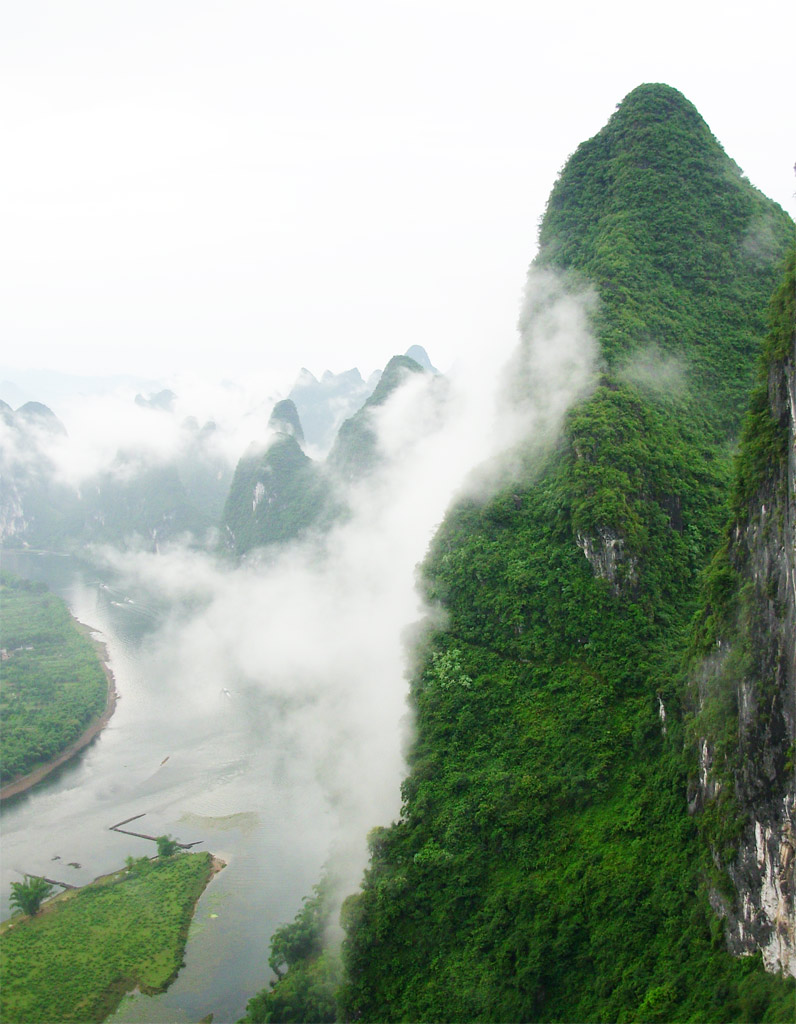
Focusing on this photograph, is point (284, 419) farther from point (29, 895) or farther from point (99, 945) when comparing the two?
point (99, 945)

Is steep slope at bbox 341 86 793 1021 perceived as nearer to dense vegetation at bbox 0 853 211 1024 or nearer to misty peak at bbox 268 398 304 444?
dense vegetation at bbox 0 853 211 1024

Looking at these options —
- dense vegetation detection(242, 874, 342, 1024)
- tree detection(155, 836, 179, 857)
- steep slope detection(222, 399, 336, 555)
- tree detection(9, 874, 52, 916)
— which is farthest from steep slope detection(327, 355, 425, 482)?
dense vegetation detection(242, 874, 342, 1024)

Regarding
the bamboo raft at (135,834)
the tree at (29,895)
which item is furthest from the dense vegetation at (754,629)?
the tree at (29,895)

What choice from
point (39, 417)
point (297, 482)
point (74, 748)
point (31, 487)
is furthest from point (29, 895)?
point (39, 417)

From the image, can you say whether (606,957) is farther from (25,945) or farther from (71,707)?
(71,707)

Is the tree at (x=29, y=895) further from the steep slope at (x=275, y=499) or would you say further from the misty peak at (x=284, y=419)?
the misty peak at (x=284, y=419)

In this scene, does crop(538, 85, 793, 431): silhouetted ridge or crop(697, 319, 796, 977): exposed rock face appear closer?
crop(697, 319, 796, 977): exposed rock face
